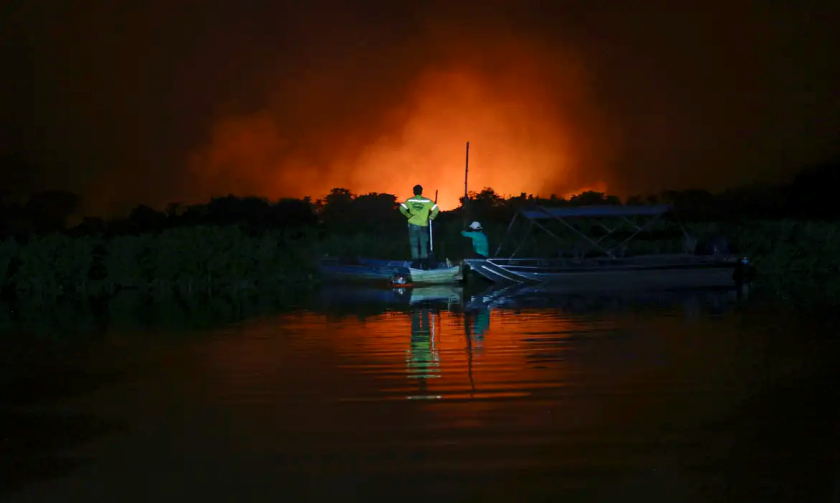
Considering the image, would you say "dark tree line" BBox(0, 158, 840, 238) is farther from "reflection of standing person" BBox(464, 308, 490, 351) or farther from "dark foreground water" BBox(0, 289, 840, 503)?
"dark foreground water" BBox(0, 289, 840, 503)

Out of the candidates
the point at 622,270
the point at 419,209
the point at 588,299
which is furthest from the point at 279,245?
the point at 588,299

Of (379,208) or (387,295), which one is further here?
(379,208)

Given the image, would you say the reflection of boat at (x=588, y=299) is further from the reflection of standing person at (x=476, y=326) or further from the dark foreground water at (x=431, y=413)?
the dark foreground water at (x=431, y=413)

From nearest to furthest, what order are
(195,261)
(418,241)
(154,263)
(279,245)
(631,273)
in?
(631,273) → (418,241) → (195,261) → (154,263) → (279,245)

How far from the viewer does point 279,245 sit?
79.5ft

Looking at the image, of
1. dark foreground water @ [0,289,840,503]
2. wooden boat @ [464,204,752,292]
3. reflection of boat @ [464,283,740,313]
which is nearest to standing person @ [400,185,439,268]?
wooden boat @ [464,204,752,292]

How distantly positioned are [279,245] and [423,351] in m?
15.2

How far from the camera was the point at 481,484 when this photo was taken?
16.1 ft

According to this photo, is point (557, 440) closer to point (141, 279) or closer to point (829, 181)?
point (141, 279)

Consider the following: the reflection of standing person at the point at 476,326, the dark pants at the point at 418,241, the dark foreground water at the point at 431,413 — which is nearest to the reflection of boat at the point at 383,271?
the dark pants at the point at 418,241

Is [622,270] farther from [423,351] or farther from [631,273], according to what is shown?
[423,351]

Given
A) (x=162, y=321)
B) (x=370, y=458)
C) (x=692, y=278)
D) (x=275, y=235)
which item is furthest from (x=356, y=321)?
(x=275, y=235)

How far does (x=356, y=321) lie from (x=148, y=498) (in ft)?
26.1

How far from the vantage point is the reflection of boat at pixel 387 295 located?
16.1 m
